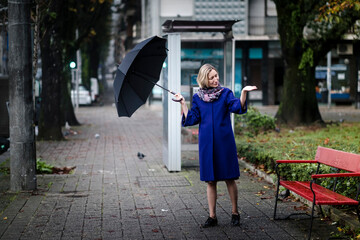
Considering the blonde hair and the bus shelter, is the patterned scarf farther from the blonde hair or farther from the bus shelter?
the bus shelter

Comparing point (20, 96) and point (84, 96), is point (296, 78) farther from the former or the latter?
point (84, 96)

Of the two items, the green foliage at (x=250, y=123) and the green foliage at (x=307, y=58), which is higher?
the green foliage at (x=307, y=58)

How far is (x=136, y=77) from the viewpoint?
716 centimetres

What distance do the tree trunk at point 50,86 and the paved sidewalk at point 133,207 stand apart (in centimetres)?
467

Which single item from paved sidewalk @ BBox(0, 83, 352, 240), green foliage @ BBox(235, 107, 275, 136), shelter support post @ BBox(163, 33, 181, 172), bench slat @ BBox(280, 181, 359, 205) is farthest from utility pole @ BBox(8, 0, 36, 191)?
green foliage @ BBox(235, 107, 275, 136)

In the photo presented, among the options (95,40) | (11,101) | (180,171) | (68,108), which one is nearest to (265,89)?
(95,40)

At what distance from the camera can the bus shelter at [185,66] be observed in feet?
33.7

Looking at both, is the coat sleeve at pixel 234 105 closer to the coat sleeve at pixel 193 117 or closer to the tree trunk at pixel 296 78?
the coat sleeve at pixel 193 117

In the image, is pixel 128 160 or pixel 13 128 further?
pixel 128 160

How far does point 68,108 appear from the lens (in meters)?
22.2

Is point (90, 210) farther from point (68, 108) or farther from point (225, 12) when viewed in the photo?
point (225, 12)

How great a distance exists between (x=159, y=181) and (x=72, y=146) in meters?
6.02

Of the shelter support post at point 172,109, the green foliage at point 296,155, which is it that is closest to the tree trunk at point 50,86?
the green foliage at point 296,155

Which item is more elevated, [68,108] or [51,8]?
[51,8]
